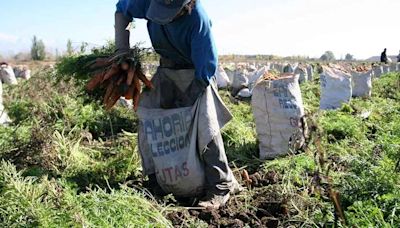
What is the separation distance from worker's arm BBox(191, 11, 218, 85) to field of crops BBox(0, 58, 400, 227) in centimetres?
78

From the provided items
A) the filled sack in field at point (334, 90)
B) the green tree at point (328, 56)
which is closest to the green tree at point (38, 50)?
the green tree at point (328, 56)

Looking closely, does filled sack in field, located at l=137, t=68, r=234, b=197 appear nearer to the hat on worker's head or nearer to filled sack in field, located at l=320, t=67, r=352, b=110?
the hat on worker's head

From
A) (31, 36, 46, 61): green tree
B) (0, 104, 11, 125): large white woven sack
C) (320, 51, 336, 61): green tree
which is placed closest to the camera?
(0, 104, 11, 125): large white woven sack

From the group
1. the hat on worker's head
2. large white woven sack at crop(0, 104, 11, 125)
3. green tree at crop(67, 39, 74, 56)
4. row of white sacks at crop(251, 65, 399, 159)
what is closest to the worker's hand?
the hat on worker's head

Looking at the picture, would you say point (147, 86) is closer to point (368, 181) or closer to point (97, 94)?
point (97, 94)

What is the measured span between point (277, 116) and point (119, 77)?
1832mm

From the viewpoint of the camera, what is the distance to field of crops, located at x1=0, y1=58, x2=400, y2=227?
255 cm

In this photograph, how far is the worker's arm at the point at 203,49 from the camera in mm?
3367

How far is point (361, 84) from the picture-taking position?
9352 millimetres

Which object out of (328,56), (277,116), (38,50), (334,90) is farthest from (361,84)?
(328,56)

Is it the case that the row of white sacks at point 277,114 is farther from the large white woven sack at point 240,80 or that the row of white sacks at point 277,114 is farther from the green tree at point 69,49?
the large white woven sack at point 240,80

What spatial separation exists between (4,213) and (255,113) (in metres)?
2.87

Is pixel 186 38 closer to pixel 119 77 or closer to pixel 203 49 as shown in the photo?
pixel 203 49

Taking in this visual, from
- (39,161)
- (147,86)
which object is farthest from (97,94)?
(39,161)
